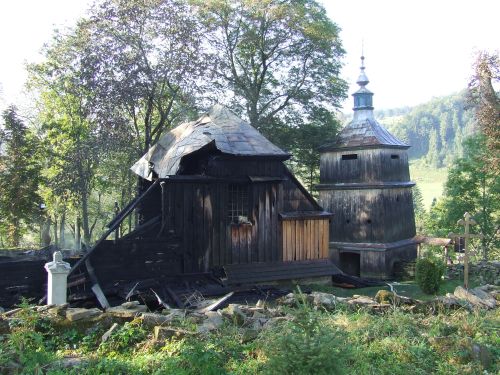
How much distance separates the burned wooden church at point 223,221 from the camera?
47.9 ft

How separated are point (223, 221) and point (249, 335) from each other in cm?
872

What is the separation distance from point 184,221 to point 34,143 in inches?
776

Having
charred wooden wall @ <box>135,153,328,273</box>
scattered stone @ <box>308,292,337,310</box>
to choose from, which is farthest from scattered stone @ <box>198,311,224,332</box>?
charred wooden wall @ <box>135,153,328,273</box>

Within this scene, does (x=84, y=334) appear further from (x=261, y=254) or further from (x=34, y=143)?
(x=34, y=143)

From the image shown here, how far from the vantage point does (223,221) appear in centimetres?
1590

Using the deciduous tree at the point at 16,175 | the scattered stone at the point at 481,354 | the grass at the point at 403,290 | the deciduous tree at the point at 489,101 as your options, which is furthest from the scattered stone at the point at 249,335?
the deciduous tree at the point at 16,175

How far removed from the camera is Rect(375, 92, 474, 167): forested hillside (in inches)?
3551

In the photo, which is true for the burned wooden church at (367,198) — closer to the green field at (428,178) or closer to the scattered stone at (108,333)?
the scattered stone at (108,333)

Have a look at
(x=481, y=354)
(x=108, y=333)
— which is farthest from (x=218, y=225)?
(x=481, y=354)

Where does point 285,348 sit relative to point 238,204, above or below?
below

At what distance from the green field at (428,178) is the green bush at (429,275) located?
60539mm

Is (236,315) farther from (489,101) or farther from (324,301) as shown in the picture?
(489,101)

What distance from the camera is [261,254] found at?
16797mm

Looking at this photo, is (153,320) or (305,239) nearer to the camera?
(153,320)
